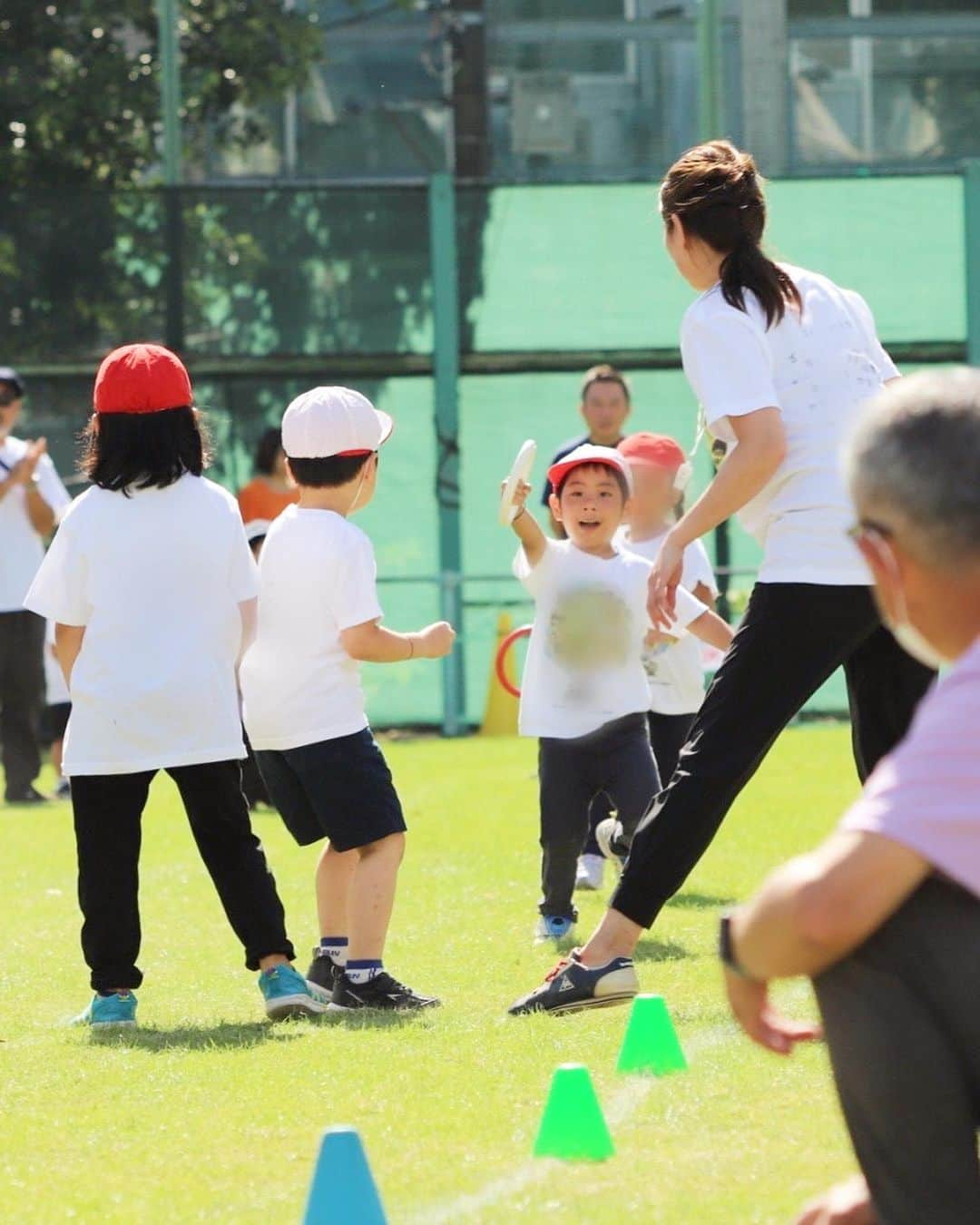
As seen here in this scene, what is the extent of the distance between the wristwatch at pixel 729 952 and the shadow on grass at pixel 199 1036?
9.05 ft

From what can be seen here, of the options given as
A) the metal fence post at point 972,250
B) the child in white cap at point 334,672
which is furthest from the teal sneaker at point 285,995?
the metal fence post at point 972,250

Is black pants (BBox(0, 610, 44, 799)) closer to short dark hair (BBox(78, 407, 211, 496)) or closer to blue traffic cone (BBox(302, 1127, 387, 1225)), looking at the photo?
short dark hair (BBox(78, 407, 211, 496))

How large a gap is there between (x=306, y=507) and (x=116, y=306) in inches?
408

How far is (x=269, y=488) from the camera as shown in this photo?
1209 cm

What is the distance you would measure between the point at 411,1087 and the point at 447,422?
11620mm

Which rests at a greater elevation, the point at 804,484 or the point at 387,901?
the point at 804,484

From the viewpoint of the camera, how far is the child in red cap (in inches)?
226

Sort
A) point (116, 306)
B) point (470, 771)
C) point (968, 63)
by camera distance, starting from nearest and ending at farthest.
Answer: point (470, 771) < point (116, 306) < point (968, 63)

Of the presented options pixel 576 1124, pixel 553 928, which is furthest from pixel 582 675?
pixel 576 1124

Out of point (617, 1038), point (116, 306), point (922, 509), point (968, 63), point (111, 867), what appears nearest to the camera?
point (922, 509)

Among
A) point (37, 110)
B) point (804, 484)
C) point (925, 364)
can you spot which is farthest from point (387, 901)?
point (37, 110)

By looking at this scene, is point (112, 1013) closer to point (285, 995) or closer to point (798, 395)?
point (285, 995)

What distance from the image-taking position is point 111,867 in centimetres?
585

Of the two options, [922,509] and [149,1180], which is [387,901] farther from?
[922,509]
